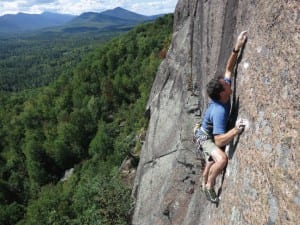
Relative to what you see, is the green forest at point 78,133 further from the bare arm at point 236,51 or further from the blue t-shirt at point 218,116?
the blue t-shirt at point 218,116

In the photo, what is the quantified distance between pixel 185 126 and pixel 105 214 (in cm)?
1557

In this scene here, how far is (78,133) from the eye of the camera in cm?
7825

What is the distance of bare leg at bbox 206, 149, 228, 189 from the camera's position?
9758 mm

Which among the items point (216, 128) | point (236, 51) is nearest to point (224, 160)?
point (216, 128)

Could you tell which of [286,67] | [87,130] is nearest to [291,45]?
[286,67]

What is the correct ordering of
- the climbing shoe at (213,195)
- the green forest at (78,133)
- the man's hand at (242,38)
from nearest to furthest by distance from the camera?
the man's hand at (242,38) → the climbing shoe at (213,195) → the green forest at (78,133)

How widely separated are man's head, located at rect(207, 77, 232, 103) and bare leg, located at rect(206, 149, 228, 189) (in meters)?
1.48

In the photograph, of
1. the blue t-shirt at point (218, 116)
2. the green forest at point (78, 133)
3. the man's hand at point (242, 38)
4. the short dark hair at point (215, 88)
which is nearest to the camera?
the short dark hair at point (215, 88)

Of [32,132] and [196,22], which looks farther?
[32,132]

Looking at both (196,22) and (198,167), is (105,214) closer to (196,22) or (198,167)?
(198,167)

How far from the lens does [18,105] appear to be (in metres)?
114

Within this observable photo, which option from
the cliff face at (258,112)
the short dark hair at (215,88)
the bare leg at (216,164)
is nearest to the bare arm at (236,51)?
the cliff face at (258,112)

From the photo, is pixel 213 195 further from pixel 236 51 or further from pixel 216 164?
pixel 236 51

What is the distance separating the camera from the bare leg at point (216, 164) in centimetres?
976
